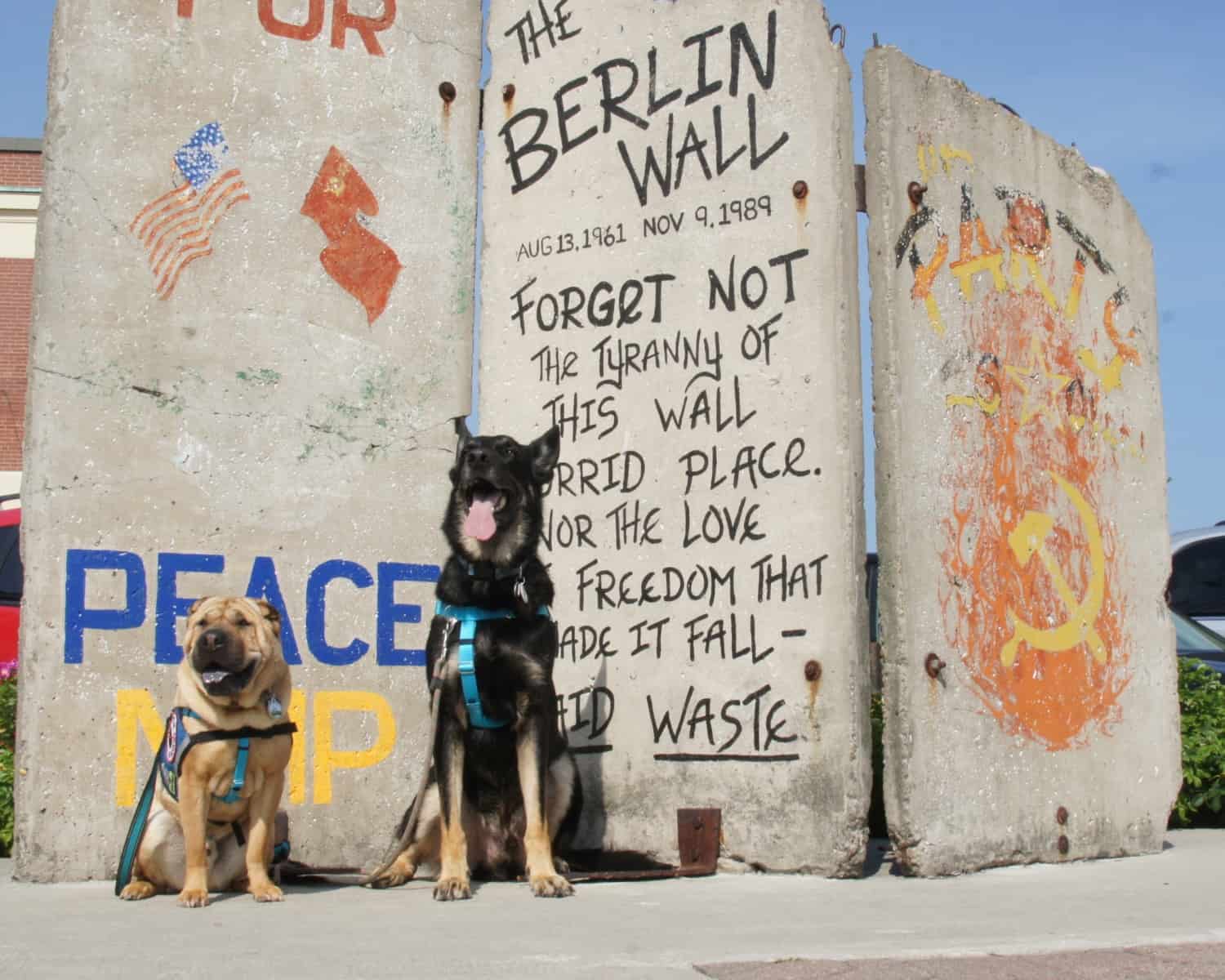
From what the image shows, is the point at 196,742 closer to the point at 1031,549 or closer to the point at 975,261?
the point at 1031,549

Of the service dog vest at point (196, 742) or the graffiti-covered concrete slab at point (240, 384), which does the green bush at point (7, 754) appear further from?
the service dog vest at point (196, 742)

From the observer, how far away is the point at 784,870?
5.93 meters

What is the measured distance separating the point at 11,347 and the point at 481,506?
22373mm

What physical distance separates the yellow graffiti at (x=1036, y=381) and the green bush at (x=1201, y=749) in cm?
239

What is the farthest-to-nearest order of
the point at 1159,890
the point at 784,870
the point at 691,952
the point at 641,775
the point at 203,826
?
1. the point at 641,775
2. the point at 784,870
3. the point at 1159,890
4. the point at 203,826
5. the point at 691,952

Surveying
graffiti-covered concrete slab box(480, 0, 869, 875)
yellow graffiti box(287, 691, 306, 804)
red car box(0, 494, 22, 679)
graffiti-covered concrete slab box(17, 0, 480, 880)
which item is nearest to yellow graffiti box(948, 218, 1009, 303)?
graffiti-covered concrete slab box(480, 0, 869, 875)

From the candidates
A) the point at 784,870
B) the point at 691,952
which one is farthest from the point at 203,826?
the point at 784,870

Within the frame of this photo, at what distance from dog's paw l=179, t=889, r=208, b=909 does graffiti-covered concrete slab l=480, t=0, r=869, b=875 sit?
1.95 meters

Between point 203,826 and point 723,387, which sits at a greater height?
point 723,387

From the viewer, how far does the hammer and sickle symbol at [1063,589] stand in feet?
21.0

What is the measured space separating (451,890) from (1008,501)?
3.01 meters

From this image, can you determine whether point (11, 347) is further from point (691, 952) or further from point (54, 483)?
point (691, 952)

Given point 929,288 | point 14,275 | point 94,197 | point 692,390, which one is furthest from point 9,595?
point 14,275

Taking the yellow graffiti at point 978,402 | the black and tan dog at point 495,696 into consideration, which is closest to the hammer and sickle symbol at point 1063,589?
the yellow graffiti at point 978,402
